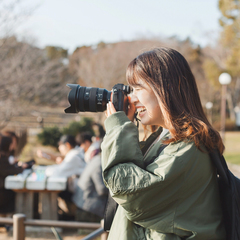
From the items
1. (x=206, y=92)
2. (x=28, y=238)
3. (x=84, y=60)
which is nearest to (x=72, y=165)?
(x=28, y=238)

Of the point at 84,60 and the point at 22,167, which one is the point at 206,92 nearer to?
the point at 84,60

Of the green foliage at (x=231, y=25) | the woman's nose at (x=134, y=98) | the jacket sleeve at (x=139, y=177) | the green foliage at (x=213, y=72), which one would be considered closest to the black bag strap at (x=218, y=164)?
the jacket sleeve at (x=139, y=177)

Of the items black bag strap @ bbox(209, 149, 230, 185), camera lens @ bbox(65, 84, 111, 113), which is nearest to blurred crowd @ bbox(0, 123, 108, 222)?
camera lens @ bbox(65, 84, 111, 113)

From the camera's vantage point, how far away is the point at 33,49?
8430 millimetres

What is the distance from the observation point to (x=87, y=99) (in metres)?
1.51

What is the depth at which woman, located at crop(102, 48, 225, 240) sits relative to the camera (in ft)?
3.59

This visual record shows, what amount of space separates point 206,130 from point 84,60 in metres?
16.5

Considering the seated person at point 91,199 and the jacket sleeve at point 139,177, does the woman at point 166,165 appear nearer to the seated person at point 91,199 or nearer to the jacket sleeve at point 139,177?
the jacket sleeve at point 139,177

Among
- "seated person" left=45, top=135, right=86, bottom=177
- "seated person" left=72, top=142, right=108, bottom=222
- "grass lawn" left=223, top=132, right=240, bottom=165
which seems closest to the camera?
"seated person" left=72, top=142, right=108, bottom=222

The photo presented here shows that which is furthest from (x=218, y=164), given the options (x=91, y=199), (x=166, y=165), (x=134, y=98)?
(x=91, y=199)

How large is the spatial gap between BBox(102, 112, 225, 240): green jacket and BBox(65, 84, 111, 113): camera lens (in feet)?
1.09

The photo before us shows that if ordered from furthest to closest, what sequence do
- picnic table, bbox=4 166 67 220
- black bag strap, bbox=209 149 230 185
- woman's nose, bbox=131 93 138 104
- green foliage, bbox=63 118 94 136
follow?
green foliage, bbox=63 118 94 136 → picnic table, bbox=4 166 67 220 → woman's nose, bbox=131 93 138 104 → black bag strap, bbox=209 149 230 185

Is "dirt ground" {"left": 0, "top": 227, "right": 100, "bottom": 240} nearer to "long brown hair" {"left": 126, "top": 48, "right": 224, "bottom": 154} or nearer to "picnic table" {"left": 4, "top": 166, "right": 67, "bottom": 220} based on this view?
"picnic table" {"left": 4, "top": 166, "right": 67, "bottom": 220}

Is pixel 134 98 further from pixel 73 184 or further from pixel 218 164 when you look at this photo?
pixel 73 184
